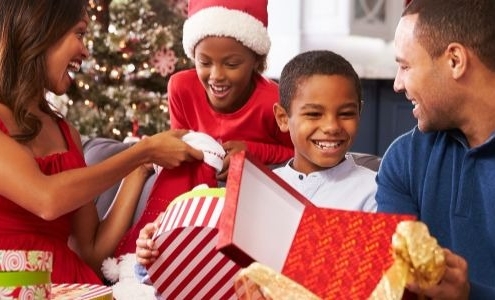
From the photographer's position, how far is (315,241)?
3.06ft

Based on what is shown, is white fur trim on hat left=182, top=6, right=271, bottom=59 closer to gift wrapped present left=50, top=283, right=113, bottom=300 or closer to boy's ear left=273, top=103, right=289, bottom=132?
boy's ear left=273, top=103, right=289, bottom=132

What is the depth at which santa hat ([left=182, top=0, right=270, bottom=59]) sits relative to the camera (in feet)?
8.44

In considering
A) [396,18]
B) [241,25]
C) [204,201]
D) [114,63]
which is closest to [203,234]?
[204,201]

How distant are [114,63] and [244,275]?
3.87 meters

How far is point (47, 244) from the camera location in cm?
204

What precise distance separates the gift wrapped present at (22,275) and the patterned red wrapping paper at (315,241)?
13.9 inches

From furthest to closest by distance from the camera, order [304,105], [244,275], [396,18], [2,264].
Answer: [396,18] → [304,105] → [2,264] → [244,275]

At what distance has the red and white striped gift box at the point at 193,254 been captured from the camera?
1142mm

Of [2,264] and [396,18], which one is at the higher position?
[2,264]

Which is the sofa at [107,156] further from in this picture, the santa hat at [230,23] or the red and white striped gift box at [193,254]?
the red and white striped gift box at [193,254]

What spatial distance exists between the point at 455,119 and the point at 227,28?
128cm

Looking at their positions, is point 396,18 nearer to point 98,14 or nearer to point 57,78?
point 98,14

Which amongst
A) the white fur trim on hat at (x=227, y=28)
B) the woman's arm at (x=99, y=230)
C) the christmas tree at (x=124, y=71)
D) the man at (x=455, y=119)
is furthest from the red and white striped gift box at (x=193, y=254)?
the christmas tree at (x=124, y=71)

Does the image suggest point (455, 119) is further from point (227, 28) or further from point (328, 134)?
point (227, 28)
